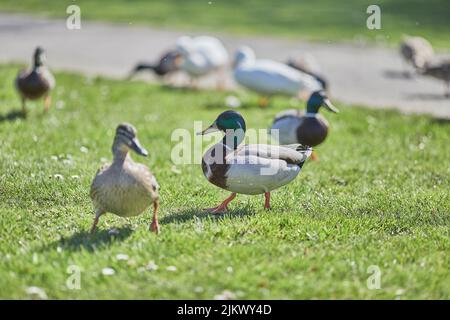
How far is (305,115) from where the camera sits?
26.0 ft

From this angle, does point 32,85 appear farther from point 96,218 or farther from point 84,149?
point 96,218

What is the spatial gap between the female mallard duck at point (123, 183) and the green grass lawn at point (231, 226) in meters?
0.22

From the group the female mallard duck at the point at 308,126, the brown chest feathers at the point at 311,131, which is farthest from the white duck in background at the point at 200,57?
the brown chest feathers at the point at 311,131

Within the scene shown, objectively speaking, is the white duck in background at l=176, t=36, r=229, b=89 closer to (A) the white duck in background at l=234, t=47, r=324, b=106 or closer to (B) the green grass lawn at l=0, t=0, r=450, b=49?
(A) the white duck in background at l=234, t=47, r=324, b=106

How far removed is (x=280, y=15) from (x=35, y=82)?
10984mm

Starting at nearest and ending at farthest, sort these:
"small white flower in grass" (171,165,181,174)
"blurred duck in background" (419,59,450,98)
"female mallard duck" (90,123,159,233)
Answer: "female mallard duck" (90,123,159,233) < "small white flower in grass" (171,165,181,174) < "blurred duck in background" (419,59,450,98)

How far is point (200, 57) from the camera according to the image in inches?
457

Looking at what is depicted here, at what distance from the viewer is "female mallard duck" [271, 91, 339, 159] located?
7.77 metres

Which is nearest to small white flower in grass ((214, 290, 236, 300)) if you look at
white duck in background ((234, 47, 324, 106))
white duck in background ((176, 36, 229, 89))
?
white duck in background ((234, 47, 324, 106))

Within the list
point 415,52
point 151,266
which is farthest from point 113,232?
point 415,52

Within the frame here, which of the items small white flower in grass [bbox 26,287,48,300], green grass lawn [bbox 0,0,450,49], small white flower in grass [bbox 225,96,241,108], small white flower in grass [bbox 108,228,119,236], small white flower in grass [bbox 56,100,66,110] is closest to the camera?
small white flower in grass [bbox 26,287,48,300]

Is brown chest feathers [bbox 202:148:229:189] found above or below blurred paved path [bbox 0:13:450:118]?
below

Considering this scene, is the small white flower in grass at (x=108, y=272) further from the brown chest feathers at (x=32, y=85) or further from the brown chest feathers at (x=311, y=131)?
the brown chest feathers at (x=32, y=85)

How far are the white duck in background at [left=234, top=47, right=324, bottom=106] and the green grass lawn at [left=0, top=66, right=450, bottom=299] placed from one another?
1357 mm
